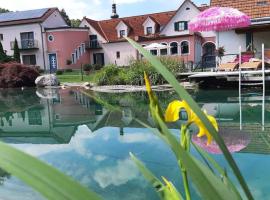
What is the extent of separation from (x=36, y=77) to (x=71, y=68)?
12.6 metres

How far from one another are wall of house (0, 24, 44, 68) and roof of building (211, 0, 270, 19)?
63.2 feet

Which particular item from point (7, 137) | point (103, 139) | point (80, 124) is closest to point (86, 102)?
point (80, 124)

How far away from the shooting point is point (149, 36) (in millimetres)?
33562

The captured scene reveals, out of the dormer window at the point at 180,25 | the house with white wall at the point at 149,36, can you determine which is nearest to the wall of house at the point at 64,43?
the house with white wall at the point at 149,36

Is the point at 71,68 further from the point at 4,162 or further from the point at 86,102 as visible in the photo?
the point at 4,162

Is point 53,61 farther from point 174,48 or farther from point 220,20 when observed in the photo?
point 220,20

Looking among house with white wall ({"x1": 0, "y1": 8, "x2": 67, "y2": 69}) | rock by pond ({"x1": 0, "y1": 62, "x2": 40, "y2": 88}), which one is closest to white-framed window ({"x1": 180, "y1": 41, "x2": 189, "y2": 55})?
rock by pond ({"x1": 0, "y1": 62, "x2": 40, "y2": 88})

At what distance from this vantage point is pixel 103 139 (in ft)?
25.7

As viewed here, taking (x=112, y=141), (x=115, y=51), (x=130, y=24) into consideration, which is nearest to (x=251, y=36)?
(x=112, y=141)

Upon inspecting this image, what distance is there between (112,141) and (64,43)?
96.3 feet

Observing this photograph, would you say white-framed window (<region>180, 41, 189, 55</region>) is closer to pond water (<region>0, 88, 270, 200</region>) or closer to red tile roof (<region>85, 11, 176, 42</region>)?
red tile roof (<region>85, 11, 176, 42</region>)

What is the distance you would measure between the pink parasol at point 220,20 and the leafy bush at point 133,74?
2.94 m

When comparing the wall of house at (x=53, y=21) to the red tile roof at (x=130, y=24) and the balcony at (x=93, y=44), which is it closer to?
the red tile roof at (x=130, y=24)

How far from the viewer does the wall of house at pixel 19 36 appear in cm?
3625
